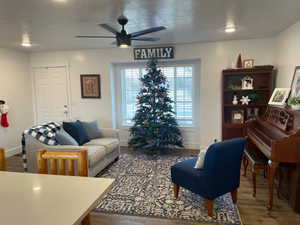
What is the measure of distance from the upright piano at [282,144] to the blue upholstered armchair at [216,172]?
1.18 feet

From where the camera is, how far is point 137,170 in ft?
12.4

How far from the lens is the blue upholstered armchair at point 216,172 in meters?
2.26

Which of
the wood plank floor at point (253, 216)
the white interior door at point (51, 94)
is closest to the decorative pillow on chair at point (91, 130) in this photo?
the white interior door at point (51, 94)

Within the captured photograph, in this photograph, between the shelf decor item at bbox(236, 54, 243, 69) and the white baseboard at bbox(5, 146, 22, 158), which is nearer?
the shelf decor item at bbox(236, 54, 243, 69)

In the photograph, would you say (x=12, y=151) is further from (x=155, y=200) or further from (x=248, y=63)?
(x=248, y=63)

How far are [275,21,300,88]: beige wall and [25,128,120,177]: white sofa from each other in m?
3.30

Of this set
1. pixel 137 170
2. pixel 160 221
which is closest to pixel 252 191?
pixel 160 221

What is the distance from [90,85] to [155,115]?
1917 mm

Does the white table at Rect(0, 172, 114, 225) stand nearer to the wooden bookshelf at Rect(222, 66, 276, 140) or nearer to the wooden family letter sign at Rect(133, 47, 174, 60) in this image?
A: the wooden bookshelf at Rect(222, 66, 276, 140)

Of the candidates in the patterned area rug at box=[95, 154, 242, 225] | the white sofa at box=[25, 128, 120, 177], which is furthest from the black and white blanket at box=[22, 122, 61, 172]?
the patterned area rug at box=[95, 154, 242, 225]

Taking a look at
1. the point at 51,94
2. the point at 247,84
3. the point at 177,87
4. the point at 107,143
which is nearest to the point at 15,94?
the point at 51,94

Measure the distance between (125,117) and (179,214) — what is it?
133 inches

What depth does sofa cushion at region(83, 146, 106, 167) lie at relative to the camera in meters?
3.18

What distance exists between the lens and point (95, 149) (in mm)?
3404
